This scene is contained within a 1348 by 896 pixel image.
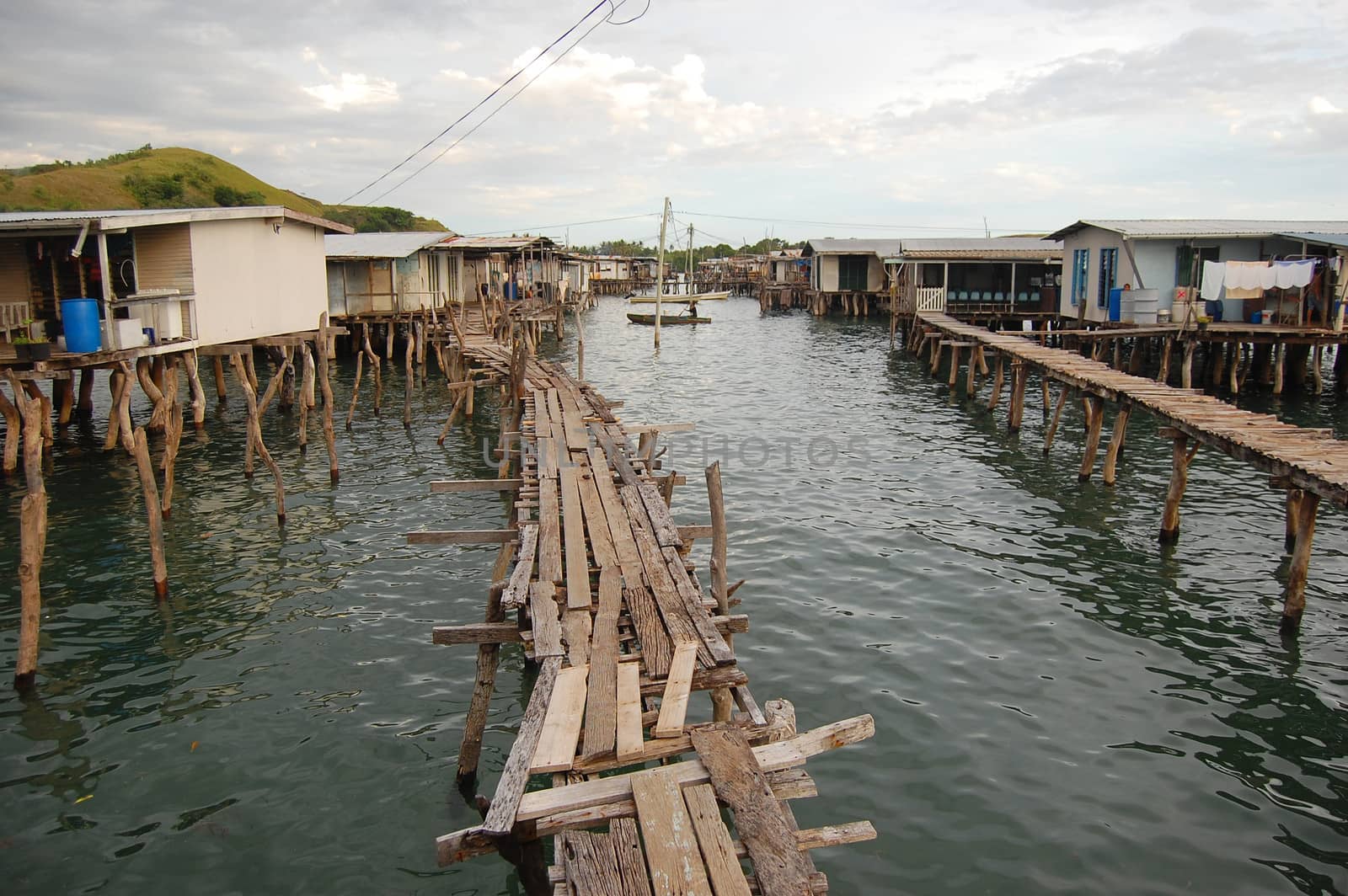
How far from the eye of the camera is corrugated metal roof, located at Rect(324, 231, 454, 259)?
1276 inches

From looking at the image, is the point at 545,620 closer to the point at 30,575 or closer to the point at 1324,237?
the point at 30,575

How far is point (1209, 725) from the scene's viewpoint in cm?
882

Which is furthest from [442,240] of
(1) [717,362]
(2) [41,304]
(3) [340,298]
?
(2) [41,304]

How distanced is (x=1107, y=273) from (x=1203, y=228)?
307 cm

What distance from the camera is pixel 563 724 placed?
5.84 metres

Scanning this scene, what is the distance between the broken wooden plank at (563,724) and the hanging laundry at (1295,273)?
25.9 meters

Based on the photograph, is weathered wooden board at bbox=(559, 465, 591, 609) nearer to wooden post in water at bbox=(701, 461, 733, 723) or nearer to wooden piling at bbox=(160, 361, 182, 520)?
wooden post in water at bbox=(701, 461, 733, 723)

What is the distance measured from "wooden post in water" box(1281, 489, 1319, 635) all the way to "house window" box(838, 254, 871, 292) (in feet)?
170

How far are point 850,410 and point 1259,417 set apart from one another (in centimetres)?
1302

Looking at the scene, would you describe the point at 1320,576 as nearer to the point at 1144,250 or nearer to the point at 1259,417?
the point at 1259,417

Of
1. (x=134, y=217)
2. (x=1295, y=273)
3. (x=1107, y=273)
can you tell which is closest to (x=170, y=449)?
(x=134, y=217)

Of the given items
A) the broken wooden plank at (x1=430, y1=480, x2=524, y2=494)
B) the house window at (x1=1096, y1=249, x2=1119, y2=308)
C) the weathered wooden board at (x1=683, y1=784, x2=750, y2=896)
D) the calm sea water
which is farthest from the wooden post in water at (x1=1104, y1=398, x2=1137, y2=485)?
the house window at (x1=1096, y1=249, x2=1119, y2=308)

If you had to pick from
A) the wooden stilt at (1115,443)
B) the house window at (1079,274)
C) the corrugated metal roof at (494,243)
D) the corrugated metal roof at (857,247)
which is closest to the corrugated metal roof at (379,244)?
the corrugated metal roof at (494,243)

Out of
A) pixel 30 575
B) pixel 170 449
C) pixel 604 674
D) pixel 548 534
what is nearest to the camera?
pixel 604 674
